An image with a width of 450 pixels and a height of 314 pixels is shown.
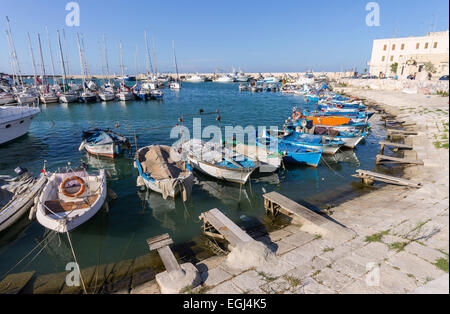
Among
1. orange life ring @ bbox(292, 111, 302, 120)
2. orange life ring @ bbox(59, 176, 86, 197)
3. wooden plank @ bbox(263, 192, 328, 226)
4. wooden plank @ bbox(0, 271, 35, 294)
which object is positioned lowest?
wooden plank @ bbox(0, 271, 35, 294)

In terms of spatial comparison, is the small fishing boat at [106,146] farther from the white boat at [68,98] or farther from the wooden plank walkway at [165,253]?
the white boat at [68,98]

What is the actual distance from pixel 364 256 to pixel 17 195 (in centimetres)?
1801

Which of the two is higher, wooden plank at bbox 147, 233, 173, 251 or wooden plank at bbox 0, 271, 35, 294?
wooden plank at bbox 147, 233, 173, 251

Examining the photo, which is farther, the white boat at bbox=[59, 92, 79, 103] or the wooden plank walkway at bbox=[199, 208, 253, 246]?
the white boat at bbox=[59, 92, 79, 103]

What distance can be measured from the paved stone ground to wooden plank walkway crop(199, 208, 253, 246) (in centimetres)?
100

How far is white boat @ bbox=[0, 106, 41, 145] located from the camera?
2864cm

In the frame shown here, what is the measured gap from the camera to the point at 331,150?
2377 centimetres

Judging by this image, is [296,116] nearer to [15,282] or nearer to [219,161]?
[219,161]

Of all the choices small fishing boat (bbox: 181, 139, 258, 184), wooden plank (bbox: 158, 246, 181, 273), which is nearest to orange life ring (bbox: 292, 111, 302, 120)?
small fishing boat (bbox: 181, 139, 258, 184)

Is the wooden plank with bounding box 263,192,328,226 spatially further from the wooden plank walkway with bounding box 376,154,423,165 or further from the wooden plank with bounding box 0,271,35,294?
the wooden plank walkway with bounding box 376,154,423,165

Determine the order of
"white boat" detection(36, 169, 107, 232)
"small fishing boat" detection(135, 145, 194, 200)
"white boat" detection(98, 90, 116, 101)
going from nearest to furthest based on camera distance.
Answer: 1. "white boat" detection(36, 169, 107, 232)
2. "small fishing boat" detection(135, 145, 194, 200)
3. "white boat" detection(98, 90, 116, 101)

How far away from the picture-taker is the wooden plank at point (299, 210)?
11.0 meters

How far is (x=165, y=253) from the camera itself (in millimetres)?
9594

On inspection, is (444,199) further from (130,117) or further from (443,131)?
(130,117)
